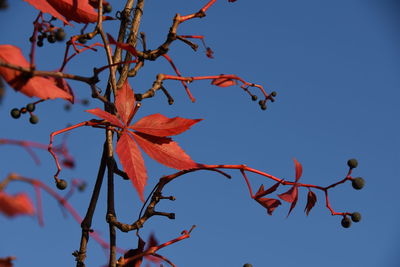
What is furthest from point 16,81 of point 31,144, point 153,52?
point 153,52

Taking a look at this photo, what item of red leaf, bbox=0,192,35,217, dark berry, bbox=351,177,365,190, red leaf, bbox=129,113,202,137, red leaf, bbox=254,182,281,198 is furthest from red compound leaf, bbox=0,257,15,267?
dark berry, bbox=351,177,365,190

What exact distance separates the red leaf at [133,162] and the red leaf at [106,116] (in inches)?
1.0

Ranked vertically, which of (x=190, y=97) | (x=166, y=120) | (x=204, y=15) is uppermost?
(x=204, y=15)

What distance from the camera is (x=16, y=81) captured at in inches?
27.4

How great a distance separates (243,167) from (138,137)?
0.69 ft

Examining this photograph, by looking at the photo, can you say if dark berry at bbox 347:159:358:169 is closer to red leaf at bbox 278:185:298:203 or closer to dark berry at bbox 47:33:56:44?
red leaf at bbox 278:185:298:203

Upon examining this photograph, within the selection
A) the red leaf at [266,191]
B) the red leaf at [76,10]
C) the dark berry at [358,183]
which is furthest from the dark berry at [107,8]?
the dark berry at [358,183]

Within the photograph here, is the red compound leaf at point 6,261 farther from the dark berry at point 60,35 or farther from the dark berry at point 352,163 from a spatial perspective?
the dark berry at point 352,163

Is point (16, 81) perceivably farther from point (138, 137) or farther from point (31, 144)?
point (138, 137)

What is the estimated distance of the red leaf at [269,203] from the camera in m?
0.90

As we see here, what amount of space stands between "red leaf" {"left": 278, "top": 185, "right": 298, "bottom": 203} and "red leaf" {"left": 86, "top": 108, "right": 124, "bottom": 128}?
319 millimetres

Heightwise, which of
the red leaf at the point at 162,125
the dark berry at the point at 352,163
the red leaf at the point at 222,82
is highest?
the red leaf at the point at 222,82

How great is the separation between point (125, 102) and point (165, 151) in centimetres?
12

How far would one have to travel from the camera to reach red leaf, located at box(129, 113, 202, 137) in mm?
829
